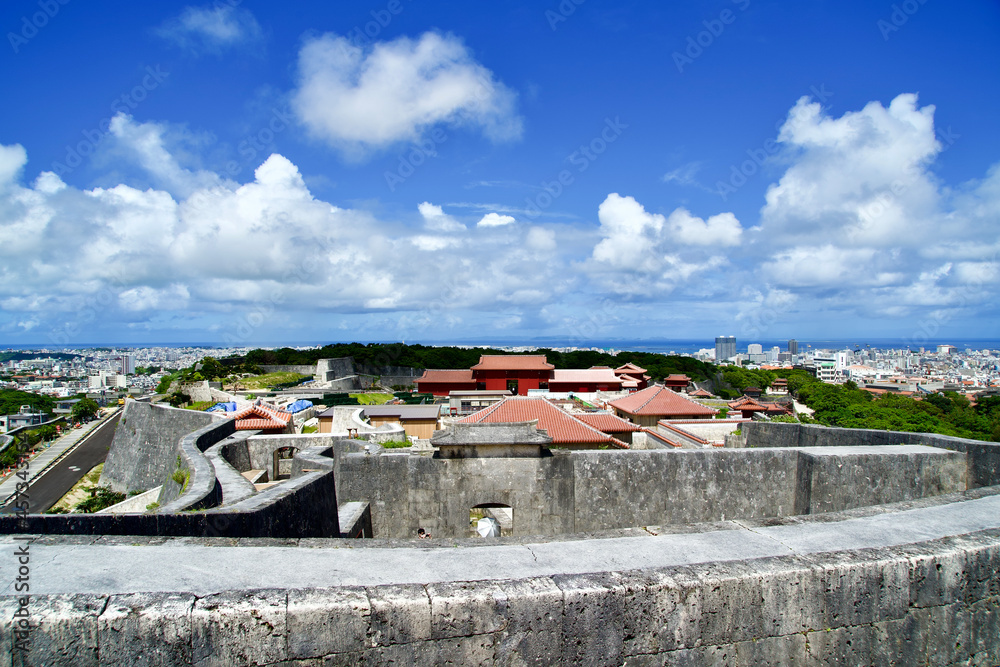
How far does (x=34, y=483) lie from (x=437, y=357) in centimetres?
4298

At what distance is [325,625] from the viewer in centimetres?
219

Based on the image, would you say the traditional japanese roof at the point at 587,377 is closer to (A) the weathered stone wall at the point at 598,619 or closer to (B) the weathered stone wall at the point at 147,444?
(B) the weathered stone wall at the point at 147,444

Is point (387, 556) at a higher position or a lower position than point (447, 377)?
higher

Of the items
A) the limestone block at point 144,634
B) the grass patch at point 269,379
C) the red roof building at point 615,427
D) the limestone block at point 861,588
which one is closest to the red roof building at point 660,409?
the red roof building at point 615,427

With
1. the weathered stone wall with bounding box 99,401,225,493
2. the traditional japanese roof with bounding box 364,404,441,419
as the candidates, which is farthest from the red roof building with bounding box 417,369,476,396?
the weathered stone wall with bounding box 99,401,225,493

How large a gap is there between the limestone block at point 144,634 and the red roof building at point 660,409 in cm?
2131

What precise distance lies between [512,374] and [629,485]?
41.1 m

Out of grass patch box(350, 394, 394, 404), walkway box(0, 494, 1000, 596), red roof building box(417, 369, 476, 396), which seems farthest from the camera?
red roof building box(417, 369, 476, 396)

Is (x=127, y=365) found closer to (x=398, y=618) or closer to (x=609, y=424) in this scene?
(x=609, y=424)

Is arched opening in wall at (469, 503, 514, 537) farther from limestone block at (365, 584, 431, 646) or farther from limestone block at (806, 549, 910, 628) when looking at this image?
limestone block at (365, 584, 431, 646)

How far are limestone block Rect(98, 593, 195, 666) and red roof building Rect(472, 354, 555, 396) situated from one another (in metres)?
45.5

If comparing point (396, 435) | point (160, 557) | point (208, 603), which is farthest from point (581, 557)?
point (396, 435)

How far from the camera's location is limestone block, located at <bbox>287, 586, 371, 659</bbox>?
7.11ft

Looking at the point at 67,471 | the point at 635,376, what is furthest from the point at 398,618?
the point at 635,376
